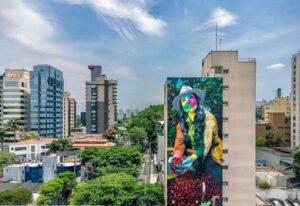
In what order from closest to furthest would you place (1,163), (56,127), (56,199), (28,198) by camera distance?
(28,198)
(56,199)
(1,163)
(56,127)

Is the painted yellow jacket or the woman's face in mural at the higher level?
the woman's face in mural

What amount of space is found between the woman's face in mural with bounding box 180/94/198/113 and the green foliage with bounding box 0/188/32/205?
1399 centimetres

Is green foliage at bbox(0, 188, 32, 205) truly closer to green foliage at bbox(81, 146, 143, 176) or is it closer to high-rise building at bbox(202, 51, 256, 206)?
green foliage at bbox(81, 146, 143, 176)

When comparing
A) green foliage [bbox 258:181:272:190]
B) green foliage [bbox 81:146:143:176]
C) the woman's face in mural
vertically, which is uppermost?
the woman's face in mural

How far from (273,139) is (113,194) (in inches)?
1670

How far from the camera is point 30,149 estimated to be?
57.5 metres

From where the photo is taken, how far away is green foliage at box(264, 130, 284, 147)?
199 feet

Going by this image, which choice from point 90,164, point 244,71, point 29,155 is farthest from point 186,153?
point 29,155

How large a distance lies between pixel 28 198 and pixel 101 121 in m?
75.8

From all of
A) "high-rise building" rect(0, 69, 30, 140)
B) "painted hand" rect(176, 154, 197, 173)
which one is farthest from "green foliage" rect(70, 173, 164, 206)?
"high-rise building" rect(0, 69, 30, 140)

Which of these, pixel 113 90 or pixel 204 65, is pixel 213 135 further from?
pixel 113 90

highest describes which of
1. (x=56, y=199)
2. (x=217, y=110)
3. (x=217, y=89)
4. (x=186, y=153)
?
(x=217, y=89)

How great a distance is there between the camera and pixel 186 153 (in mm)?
Answer: 27188

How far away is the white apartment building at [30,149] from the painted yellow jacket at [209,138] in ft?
113
